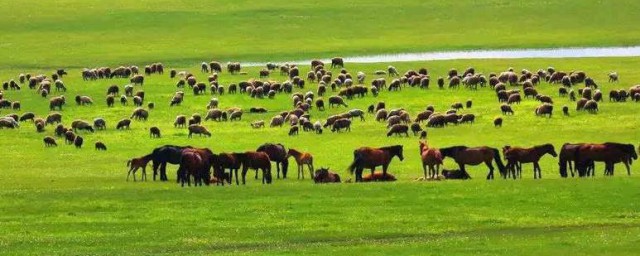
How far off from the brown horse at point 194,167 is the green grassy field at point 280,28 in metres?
41.1

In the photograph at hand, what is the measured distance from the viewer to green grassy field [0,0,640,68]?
255 ft

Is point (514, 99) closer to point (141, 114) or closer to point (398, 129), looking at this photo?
point (398, 129)

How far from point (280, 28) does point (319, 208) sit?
58.5m

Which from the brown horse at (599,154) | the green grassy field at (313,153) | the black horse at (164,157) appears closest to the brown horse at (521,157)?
the green grassy field at (313,153)

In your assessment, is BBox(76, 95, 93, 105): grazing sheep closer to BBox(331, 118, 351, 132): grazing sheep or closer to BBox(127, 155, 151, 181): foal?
BBox(331, 118, 351, 132): grazing sheep

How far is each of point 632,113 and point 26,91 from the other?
25154 millimetres

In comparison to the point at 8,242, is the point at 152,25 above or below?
above

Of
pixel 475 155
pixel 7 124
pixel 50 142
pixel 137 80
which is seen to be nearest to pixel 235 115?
pixel 7 124

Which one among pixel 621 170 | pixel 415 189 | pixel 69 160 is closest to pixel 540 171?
pixel 621 170

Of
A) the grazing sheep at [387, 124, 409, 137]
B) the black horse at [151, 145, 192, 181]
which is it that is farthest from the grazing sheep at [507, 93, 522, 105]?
the black horse at [151, 145, 192, 181]

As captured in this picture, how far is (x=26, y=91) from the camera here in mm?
59531

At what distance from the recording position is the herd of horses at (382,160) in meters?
33.3

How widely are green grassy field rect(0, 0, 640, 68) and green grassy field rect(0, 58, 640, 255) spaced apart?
33.7m

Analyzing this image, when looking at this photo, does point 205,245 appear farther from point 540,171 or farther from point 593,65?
point 593,65
